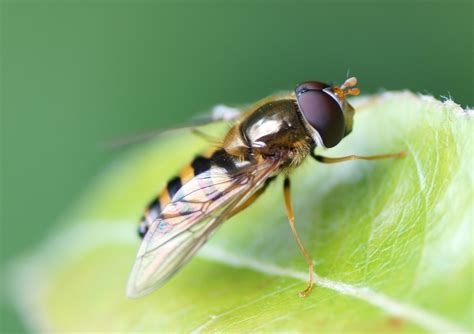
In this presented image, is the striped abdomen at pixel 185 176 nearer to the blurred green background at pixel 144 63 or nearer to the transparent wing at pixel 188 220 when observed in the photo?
the transparent wing at pixel 188 220

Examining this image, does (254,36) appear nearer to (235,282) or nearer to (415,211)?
(235,282)

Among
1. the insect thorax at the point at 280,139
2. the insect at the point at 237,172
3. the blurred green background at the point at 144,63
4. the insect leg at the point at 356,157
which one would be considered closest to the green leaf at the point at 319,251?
the insect leg at the point at 356,157

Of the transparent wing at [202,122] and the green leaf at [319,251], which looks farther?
the transparent wing at [202,122]

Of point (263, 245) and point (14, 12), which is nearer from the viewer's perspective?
point (263, 245)

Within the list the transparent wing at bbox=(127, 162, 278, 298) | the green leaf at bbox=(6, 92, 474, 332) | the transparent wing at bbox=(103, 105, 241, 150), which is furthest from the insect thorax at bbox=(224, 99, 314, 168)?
the transparent wing at bbox=(103, 105, 241, 150)

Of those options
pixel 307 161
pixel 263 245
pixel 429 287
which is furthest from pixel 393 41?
pixel 429 287

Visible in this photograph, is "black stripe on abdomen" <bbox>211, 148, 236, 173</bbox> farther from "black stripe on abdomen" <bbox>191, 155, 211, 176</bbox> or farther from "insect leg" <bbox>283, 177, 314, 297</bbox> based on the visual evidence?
"insect leg" <bbox>283, 177, 314, 297</bbox>
